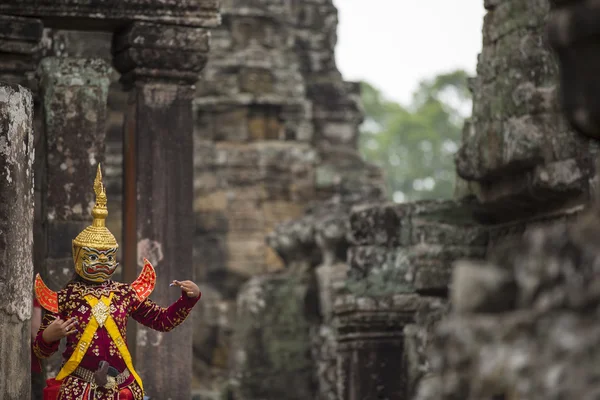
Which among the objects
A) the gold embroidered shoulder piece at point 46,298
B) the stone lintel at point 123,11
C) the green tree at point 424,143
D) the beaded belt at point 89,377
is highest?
the green tree at point 424,143

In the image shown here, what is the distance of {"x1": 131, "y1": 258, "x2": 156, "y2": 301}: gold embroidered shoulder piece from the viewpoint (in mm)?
6047

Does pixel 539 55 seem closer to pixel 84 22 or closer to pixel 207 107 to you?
pixel 84 22

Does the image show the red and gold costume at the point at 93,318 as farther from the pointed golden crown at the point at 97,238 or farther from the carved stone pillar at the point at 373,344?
the carved stone pillar at the point at 373,344

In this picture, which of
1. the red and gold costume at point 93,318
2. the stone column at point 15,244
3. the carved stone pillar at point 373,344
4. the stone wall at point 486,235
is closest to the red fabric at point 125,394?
the red and gold costume at point 93,318

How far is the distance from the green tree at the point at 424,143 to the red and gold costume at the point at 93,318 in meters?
35.5

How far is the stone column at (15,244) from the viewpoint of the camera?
19.0 ft

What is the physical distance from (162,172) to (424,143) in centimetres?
3565

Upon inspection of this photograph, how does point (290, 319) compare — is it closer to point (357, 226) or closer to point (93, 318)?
point (357, 226)

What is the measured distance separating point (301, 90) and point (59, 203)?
31.8 feet

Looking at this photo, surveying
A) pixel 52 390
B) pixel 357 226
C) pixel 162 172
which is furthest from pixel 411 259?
pixel 52 390

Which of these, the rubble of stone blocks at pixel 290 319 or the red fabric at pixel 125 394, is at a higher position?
the rubble of stone blocks at pixel 290 319

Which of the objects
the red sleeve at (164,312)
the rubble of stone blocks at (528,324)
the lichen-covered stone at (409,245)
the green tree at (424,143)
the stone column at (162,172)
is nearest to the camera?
the rubble of stone blocks at (528,324)

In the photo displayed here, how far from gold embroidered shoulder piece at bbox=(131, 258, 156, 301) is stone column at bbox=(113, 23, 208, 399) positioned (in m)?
1.33

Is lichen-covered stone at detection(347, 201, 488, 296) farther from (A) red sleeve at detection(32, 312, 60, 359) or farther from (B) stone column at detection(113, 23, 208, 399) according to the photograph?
(A) red sleeve at detection(32, 312, 60, 359)
